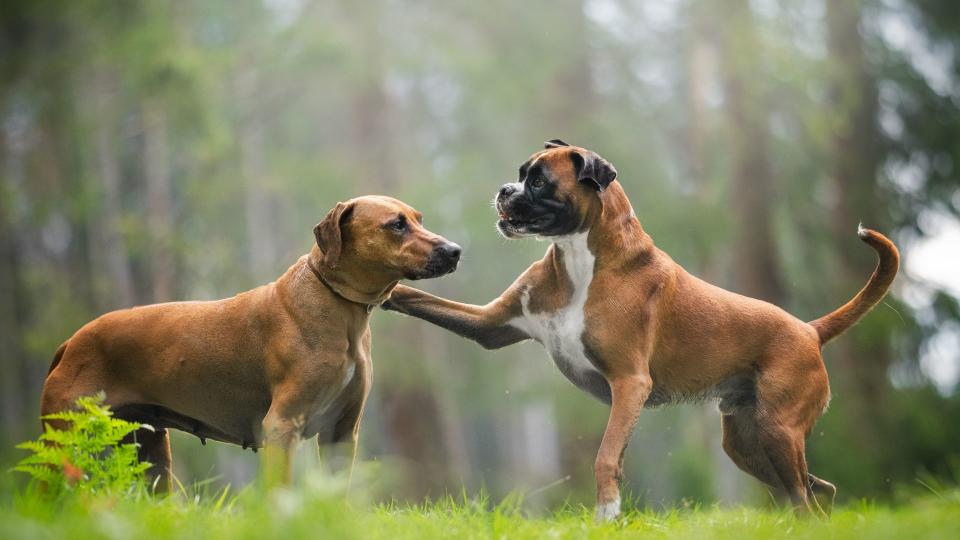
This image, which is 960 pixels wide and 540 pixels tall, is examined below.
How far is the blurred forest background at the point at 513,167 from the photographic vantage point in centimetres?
1742

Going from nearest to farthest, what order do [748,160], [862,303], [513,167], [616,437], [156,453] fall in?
[616,437] → [156,453] → [862,303] → [748,160] → [513,167]

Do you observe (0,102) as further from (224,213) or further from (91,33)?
(224,213)

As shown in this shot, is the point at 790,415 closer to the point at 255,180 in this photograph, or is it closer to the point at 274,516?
the point at 274,516

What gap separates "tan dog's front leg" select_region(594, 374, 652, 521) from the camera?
233 inches

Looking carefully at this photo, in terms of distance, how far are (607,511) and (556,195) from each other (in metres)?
1.97

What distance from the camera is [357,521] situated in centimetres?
498

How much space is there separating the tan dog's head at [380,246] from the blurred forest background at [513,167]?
821 centimetres

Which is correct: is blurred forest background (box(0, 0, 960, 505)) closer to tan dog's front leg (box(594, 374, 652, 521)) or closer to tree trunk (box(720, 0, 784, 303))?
tree trunk (box(720, 0, 784, 303))

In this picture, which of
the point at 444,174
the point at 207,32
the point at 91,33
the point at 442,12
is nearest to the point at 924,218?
the point at 444,174

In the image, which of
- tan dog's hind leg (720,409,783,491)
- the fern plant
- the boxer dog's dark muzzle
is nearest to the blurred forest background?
tan dog's hind leg (720,409,783,491)

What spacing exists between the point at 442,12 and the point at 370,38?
96.3 inches

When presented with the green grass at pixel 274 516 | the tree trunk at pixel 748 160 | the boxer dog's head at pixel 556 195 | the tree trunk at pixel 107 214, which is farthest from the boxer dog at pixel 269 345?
the tree trunk at pixel 107 214

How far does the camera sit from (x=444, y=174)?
2222 centimetres

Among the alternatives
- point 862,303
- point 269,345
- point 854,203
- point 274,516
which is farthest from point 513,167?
point 274,516
